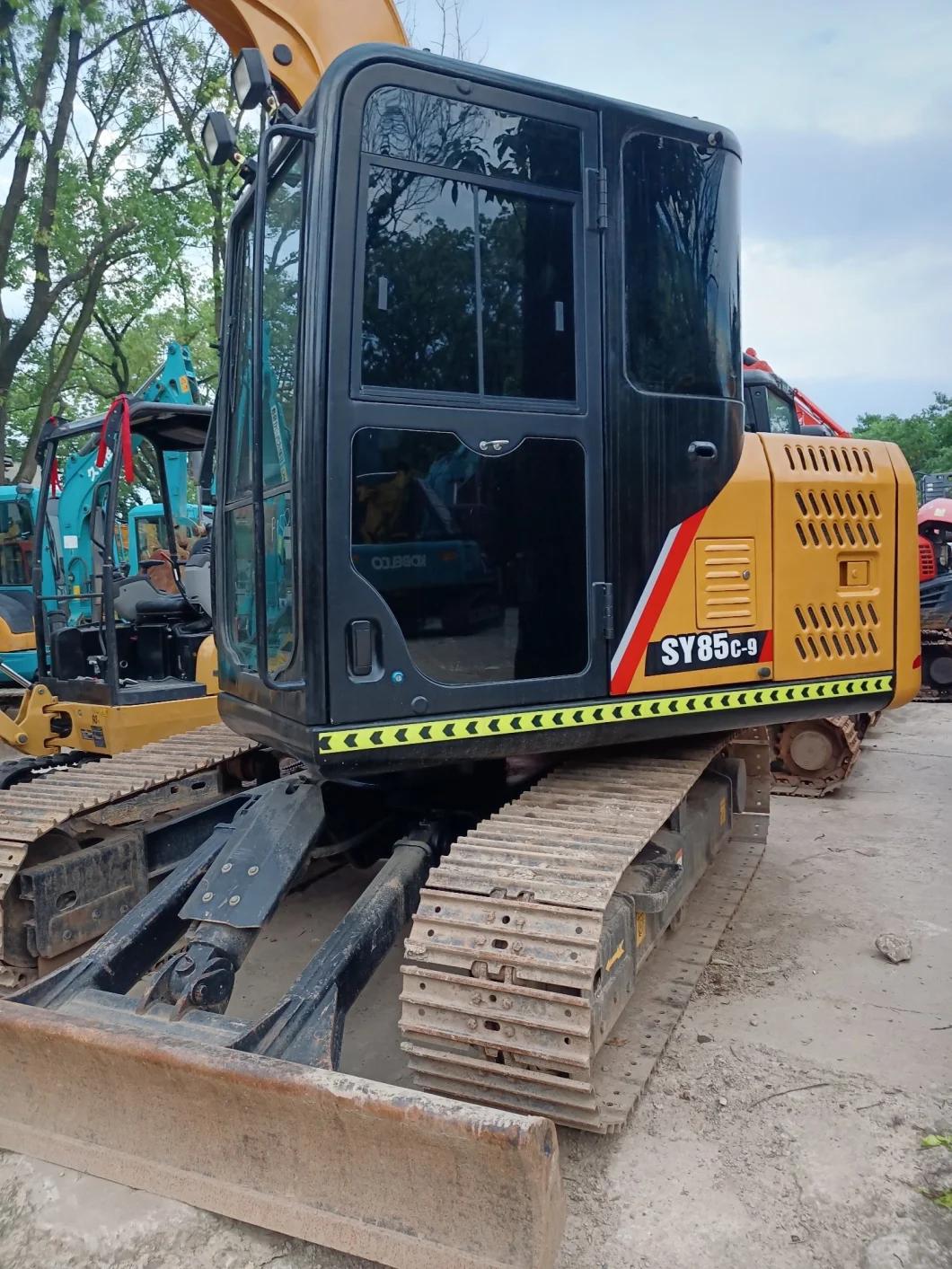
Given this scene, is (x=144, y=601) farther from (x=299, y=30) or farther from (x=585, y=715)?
(x=585, y=715)

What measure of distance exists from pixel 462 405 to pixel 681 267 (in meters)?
1.03

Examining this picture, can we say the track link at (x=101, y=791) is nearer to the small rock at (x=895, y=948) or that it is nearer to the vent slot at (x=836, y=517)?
the vent slot at (x=836, y=517)

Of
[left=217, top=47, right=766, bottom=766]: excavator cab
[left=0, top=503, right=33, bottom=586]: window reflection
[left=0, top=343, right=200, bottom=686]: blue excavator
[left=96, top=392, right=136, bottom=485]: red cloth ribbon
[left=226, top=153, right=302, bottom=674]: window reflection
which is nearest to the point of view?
[left=217, top=47, right=766, bottom=766]: excavator cab

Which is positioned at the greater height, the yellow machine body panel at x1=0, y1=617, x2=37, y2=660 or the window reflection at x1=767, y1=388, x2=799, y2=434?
the window reflection at x1=767, y1=388, x2=799, y2=434

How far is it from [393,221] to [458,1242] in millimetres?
2651

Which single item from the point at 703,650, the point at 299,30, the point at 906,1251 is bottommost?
the point at 906,1251

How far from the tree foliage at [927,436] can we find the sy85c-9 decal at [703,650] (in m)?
30.1

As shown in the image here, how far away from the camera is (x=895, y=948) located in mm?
4105

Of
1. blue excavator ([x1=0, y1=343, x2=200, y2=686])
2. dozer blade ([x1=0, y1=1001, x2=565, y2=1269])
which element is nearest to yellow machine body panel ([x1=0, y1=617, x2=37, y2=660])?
blue excavator ([x1=0, y1=343, x2=200, y2=686])

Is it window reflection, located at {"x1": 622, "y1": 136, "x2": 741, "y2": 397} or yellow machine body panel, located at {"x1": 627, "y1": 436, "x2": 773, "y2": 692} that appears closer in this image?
window reflection, located at {"x1": 622, "y1": 136, "x2": 741, "y2": 397}

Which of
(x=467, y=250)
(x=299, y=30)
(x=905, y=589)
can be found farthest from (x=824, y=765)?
(x=299, y=30)

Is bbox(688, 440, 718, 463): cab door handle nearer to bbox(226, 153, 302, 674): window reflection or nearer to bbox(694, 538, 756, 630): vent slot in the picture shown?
bbox(694, 538, 756, 630): vent slot

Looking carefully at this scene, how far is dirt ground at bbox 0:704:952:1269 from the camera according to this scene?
247 cm

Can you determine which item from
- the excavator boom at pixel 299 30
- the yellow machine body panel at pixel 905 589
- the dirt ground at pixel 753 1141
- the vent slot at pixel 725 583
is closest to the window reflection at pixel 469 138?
the excavator boom at pixel 299 30
